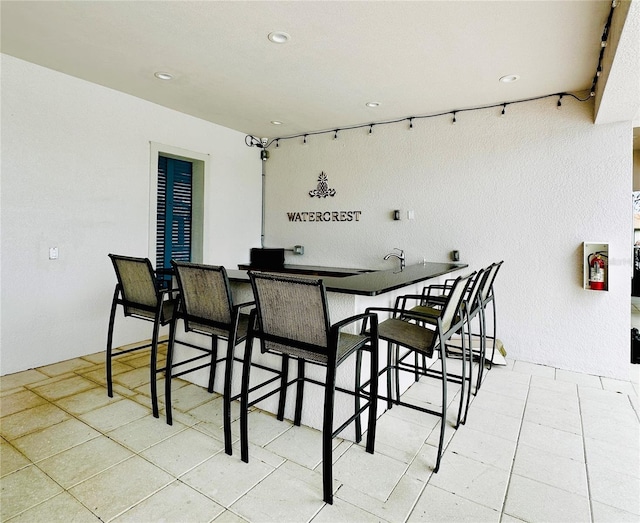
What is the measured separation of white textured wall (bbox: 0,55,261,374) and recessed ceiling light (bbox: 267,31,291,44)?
6.70 ft

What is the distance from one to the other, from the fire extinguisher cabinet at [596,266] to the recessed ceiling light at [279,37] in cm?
319

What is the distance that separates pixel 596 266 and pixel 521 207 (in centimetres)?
86

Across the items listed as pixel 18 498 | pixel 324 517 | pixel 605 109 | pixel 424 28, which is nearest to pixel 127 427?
pixel 18 498

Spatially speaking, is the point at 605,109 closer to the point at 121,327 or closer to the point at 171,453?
the point at 171,453

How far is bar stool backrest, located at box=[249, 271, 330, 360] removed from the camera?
5.65 ft

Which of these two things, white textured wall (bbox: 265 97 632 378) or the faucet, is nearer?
white textured wall (bbox: 265 97 632 378)

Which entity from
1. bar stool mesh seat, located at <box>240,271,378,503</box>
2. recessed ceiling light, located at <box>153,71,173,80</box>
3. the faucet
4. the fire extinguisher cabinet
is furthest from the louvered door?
the fire extinguisher cabinet

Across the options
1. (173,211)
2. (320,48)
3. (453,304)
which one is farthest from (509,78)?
(173,211)

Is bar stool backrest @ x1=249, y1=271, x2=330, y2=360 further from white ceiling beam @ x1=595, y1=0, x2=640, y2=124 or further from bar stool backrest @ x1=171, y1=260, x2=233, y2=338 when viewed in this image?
white ceiling beam @ x1=595, y1=0, x2=640, y2=124

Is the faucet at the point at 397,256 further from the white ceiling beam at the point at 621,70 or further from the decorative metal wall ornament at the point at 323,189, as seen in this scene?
the white ceiling beam at the point at 621,70

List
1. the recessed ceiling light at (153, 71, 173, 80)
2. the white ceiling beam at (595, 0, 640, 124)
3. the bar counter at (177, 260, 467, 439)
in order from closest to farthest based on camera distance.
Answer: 1. the white ceiling beam at (595, 0, 640, 124)
2. the bar counter at (177, 260, 467, 439)
3. the recessed ceiling light at (153, 71, 173, 80)

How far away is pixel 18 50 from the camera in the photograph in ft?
9.84

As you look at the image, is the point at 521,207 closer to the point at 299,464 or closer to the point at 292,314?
the point at 292,314

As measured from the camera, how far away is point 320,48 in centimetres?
283
